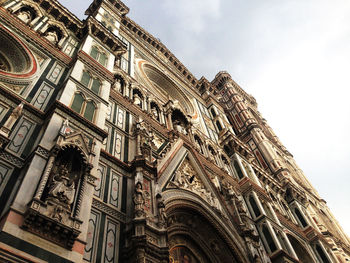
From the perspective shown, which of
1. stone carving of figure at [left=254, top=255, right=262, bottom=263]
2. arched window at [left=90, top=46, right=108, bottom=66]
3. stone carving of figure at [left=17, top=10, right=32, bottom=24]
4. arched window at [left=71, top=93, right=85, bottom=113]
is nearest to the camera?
arched window at [left=71, top=93, right=85, bottom=113]

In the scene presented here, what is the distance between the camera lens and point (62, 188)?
575cm

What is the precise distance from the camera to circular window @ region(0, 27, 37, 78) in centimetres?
900

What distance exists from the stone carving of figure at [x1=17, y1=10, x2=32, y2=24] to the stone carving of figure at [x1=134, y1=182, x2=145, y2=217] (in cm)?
743

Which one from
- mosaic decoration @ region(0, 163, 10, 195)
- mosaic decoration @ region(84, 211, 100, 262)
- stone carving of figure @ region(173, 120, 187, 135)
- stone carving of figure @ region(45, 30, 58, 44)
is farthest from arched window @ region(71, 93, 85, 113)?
stone carving of figure @ region(173, 120, 187, 135)

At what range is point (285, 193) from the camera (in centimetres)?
2055

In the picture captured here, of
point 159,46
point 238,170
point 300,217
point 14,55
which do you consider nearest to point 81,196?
point 14,55

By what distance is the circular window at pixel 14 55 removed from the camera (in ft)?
29.5

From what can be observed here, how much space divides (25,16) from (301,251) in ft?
54.2

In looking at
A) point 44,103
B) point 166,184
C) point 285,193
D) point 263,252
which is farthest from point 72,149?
point 285,193

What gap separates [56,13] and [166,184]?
852 centimetres

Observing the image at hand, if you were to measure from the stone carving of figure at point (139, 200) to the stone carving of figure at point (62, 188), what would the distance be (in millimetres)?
1786

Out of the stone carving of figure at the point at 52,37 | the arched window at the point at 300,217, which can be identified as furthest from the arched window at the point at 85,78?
the arched window at the point at 300,217

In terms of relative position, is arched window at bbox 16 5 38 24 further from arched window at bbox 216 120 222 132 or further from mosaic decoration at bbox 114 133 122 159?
arched window at bbox 216 120 222 132

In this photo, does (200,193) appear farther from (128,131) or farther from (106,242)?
(106,242)
